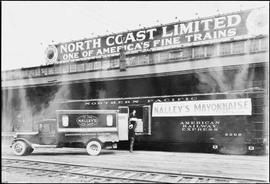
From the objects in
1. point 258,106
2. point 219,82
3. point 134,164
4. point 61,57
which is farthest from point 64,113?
point 61,57

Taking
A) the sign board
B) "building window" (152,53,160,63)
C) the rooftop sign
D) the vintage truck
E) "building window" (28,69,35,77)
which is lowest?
the vintage truck

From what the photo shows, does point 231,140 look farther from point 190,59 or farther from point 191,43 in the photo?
point 191,43

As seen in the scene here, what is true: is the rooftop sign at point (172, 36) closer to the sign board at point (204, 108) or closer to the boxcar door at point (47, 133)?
the sign board at point (204, 108)

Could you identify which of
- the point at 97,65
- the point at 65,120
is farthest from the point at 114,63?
the point at 65,120

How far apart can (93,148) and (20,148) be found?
3348 millimetres

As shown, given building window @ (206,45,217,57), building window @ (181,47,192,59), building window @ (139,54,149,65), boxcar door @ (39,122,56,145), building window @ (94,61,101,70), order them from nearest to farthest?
boxcar door @ (39,122,56,145)
building window @ (206,45,217,57)
building window @ (181,47,192,59)
building window @ (139,54,149,65)
building window @ (94,61,101,70)

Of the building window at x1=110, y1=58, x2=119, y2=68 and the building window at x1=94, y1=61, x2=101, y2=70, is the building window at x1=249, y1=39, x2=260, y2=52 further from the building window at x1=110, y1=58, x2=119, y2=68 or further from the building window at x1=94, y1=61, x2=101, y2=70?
the building window at x1=94, y1=61, x2=101, y2=70

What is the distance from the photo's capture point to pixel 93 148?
12539 mm

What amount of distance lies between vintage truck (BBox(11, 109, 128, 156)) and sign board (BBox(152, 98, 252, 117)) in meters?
2.83

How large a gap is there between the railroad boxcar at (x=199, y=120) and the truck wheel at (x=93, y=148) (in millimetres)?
2650

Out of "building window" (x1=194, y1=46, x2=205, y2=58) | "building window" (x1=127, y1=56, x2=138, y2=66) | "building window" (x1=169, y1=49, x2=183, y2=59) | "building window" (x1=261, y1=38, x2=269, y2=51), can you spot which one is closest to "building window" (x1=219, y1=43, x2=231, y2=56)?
"building window" (x1=194, y1=46, x2=205, y2=58)

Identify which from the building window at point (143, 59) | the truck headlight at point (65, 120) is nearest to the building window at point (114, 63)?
the building window at point (143, 59)

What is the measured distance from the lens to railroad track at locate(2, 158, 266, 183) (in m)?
8.01

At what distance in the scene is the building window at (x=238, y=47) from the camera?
596 inches
